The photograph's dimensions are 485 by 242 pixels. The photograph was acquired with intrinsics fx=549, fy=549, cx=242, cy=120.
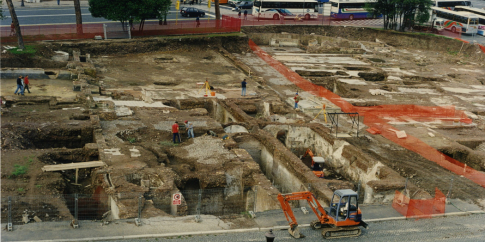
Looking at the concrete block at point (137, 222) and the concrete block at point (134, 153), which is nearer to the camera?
the concrete block at point (137, 222)

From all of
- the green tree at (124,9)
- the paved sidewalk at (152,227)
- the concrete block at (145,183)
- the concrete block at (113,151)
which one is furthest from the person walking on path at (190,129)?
the green tree at (124,9)

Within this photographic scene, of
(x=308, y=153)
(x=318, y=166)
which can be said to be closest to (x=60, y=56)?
(x=308, y=153)

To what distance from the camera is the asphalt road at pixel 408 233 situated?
59.4 feet

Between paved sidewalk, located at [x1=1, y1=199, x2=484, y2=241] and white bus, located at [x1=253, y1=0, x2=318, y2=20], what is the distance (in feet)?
146

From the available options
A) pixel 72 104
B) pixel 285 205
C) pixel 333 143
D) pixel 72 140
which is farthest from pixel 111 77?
pixel 285 205

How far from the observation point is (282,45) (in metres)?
59.1

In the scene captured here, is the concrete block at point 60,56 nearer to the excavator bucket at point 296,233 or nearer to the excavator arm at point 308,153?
the excavator arm at point 308,153

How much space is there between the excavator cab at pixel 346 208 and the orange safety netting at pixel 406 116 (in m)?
9.23

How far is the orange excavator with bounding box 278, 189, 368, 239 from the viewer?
18.3 meters

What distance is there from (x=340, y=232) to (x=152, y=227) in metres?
6.29

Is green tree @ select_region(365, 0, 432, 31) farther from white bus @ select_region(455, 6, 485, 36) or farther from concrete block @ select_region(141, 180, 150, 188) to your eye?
concrete block @ select_region(141, 180, 150, 188)

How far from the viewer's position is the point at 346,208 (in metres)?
18.3

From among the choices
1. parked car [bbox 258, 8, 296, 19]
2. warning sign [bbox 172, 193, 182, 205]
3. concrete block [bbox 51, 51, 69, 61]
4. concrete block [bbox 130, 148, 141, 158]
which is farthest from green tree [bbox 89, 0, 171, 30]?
warning sign [bbox 172, 193, 182, 205]

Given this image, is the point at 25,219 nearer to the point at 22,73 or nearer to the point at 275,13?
the point at 22,73
